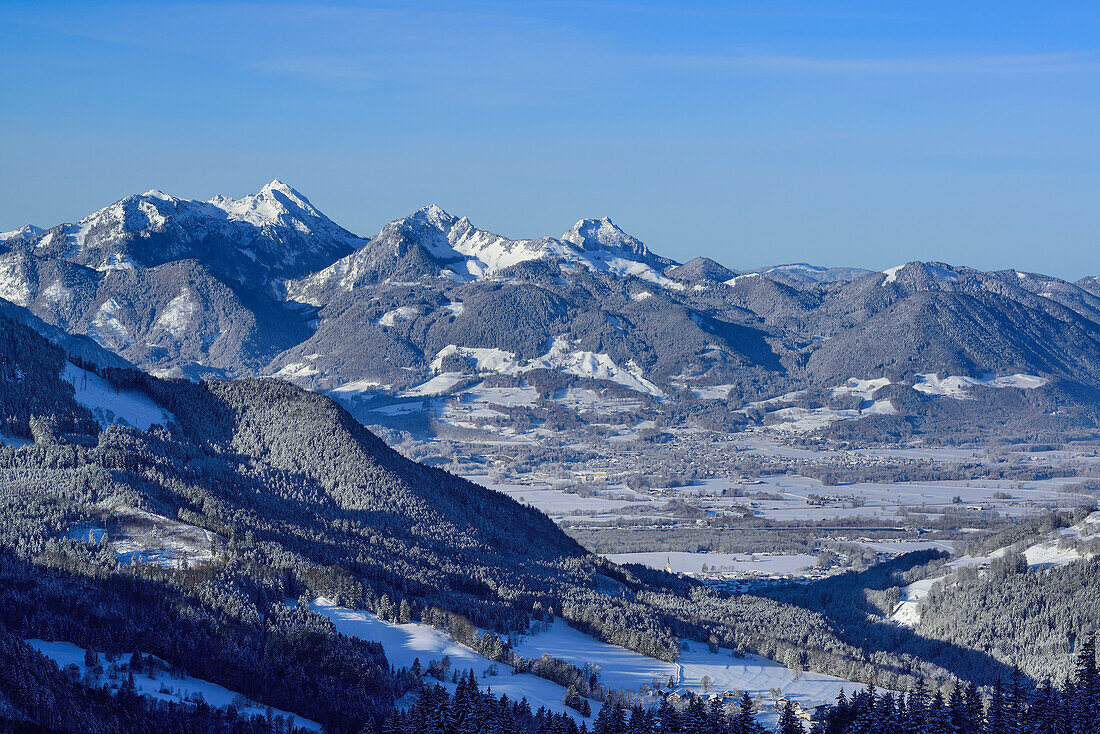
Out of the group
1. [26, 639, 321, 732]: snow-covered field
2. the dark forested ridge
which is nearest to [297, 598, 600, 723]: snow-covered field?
the dark forested ridge

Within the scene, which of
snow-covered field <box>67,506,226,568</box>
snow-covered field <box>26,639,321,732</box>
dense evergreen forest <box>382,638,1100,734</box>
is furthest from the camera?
snow-covered field <box>67,506,226,568</box>

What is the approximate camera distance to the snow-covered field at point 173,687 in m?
127

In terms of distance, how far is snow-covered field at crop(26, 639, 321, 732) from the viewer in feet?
416

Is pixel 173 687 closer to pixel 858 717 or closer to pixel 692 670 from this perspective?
pixel 692 670

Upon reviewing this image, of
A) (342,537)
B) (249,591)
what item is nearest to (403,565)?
(342,537)

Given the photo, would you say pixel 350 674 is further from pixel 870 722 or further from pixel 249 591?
pixel 870 722

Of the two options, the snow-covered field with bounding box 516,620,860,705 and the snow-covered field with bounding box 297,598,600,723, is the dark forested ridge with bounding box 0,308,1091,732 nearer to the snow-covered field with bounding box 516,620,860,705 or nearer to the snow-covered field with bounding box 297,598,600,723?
the snow-covered field with bounding box 297,598,600,723

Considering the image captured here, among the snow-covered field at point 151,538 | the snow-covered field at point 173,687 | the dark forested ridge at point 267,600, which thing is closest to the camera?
the snow-covered field at point 173,687

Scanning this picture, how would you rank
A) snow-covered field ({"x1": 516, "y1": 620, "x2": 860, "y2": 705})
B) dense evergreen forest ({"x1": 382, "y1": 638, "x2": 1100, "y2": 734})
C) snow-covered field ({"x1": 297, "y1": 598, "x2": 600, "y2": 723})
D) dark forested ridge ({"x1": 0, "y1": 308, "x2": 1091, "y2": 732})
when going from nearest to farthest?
dense evergreen forest ({"x1": 382, "y1": 638, "x2": 1100, "y2": 734})
dark forested ridge ({"x1": 0, "y1": 308, "x2": 1091, "y2": 732})
snow-covered field ({"x1": 297, "y1": 598, "x2": 600, "y2": 723})
snow-covered field ({"x1": 516, "y1": 620, "x2": 860, "y2": 705})

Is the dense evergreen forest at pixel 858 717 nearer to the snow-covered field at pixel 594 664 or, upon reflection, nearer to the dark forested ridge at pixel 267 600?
the dark forested ridge at pixel 267 600

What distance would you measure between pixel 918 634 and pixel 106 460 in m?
116

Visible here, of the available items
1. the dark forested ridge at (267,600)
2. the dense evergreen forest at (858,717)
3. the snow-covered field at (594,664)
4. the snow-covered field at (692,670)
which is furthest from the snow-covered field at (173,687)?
the snow-covered field at (692,670)

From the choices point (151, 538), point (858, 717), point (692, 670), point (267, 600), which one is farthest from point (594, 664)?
point (151, 538)

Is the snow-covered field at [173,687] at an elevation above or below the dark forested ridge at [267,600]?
below
